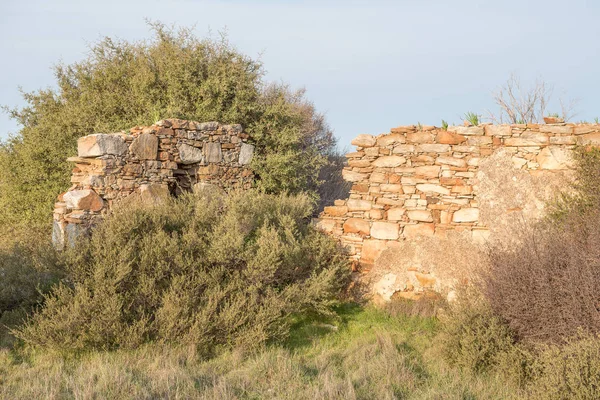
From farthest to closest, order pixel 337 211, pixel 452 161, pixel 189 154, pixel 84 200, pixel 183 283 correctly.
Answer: pixel 189 154 < pixel 337 211 < pixel 84 200 < pixel 452 161 < pixel 183 283

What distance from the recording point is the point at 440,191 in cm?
782

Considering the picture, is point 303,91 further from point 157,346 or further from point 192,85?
point 157,346

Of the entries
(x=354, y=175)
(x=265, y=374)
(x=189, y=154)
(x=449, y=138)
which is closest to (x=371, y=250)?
(x=354, y=175)

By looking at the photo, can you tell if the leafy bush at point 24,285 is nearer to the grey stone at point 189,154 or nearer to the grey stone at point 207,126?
the grey stone at point 189,154

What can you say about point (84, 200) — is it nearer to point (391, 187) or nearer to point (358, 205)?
point (358, 205)

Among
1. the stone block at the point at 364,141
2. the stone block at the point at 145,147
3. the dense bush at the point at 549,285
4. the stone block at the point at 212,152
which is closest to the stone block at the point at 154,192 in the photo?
the stone block at the point at 145,147

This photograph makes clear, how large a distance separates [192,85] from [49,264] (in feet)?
19.0

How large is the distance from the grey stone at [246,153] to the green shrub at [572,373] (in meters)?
6.56

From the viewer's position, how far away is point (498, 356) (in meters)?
5.46

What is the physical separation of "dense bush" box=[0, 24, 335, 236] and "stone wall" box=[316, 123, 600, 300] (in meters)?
2.90

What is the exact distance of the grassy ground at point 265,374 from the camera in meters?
4.83

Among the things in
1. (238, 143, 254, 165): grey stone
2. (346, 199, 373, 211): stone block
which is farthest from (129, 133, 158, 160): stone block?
(346, 199, 373, 211): stone block

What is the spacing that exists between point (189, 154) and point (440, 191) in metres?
4.20

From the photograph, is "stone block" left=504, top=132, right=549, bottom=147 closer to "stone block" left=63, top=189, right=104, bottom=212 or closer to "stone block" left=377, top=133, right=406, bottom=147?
"stone block" left=377, top=133, right=406, bottom=147
